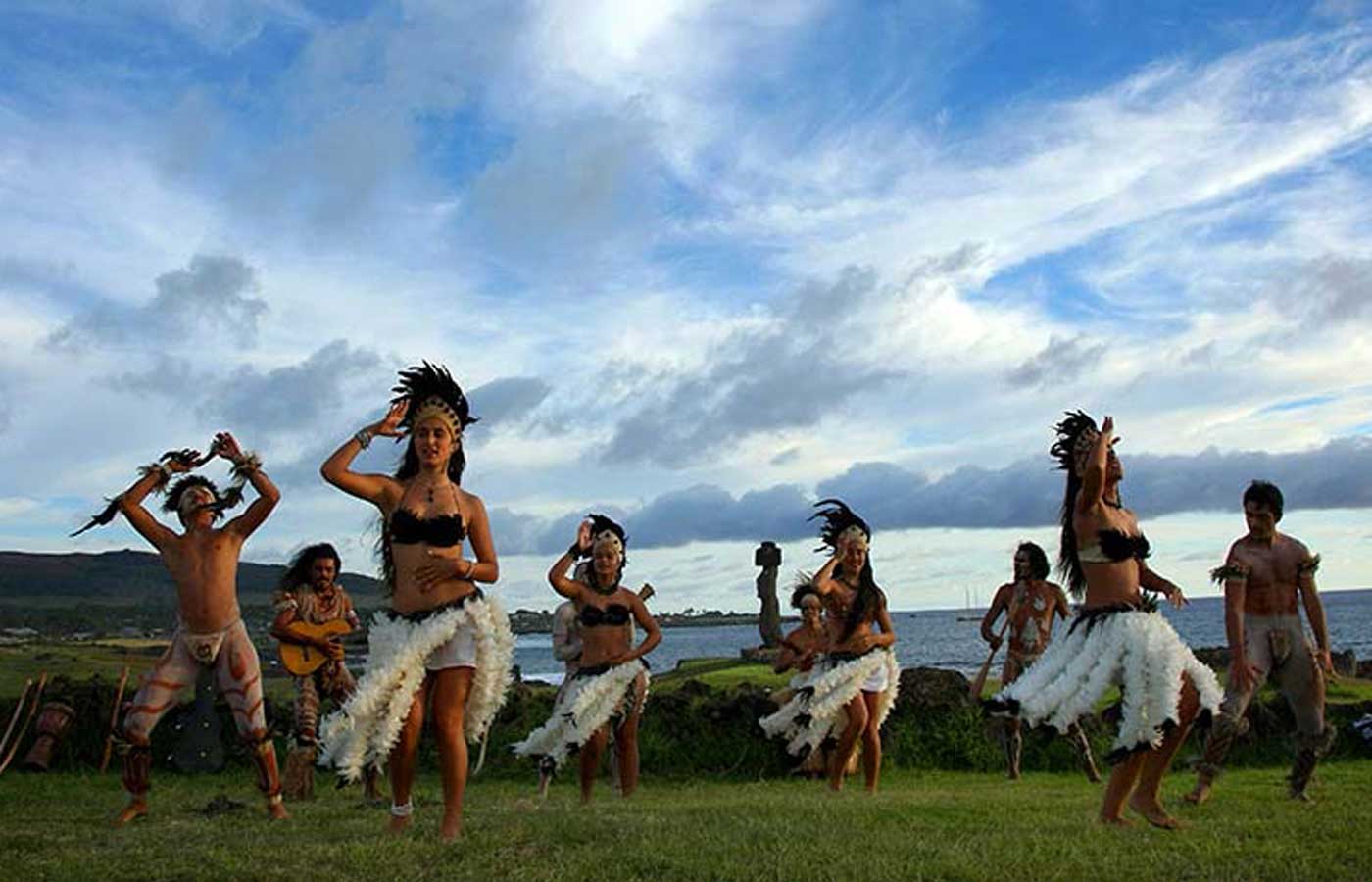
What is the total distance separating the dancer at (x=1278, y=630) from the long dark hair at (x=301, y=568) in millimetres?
7255

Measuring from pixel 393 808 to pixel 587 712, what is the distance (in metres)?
3.08

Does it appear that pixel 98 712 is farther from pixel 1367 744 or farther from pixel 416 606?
pixel 1367 744

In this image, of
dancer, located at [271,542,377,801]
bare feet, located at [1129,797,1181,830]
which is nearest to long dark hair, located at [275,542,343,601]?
dancer, located at [271,542,377,801]

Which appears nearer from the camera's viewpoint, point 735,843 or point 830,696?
point 735,843

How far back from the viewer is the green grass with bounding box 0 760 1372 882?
6098 mm

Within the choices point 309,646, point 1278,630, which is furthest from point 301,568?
point 1278,630

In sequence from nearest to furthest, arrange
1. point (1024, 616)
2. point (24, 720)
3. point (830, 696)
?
point (830, 696) → point (1024, 616) → point (24, 720)

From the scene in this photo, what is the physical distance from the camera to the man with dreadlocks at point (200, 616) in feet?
30.9

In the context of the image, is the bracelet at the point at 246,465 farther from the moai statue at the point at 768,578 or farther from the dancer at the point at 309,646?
the moai statue at the point at 768,578

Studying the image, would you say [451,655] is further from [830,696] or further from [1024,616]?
[1024,616]

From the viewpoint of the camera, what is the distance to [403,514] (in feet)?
24.7

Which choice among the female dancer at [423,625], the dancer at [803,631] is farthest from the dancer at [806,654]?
the female dancer at [423,625]

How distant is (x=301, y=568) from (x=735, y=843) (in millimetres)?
6101

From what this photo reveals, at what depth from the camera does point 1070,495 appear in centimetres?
816
